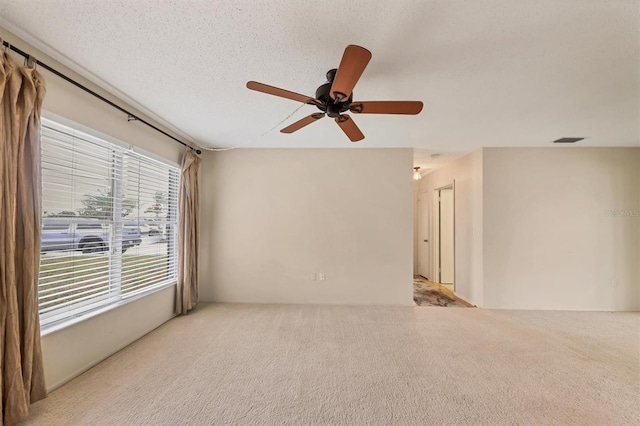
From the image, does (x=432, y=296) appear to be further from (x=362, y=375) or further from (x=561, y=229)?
(x=362, y=375)

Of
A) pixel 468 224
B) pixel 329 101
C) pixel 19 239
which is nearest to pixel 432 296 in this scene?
pixel 468 224

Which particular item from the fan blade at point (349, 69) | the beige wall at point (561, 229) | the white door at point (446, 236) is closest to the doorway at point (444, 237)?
the white door at point (446, 236)

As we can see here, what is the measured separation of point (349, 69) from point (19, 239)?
2.30 metres

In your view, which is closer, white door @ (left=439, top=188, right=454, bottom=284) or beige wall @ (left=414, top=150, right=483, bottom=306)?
beige wall @ (left=414, top=150, right=483, bottom=306)

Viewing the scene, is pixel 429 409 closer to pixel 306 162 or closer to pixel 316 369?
pixel 316 369

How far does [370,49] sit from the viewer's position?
173cm

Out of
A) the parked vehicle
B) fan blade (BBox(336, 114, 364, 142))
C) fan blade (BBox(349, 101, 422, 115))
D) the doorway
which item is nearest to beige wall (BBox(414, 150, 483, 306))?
the doorway

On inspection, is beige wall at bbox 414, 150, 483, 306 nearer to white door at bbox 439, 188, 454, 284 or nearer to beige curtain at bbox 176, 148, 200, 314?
white door at bbox 439, 188, 454, 284

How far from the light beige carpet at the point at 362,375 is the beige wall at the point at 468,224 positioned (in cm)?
91

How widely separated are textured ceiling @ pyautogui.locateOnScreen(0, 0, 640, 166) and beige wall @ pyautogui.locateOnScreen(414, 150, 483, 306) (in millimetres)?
1454

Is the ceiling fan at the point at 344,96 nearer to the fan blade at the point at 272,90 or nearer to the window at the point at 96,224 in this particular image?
the fan blade at the point at 272,90

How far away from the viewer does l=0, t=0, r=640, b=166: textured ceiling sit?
143 cm

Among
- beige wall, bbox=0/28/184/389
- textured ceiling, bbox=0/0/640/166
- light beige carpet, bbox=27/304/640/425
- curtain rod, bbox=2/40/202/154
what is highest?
textured ceiling, bbox=0/0/640/166

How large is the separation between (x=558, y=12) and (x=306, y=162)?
318 centimetres
